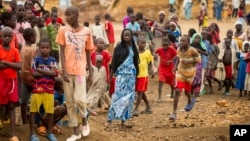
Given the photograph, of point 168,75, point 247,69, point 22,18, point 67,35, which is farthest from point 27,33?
point 247,69

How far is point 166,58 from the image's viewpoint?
1170 cm

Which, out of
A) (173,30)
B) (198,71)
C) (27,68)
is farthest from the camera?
(173,30)

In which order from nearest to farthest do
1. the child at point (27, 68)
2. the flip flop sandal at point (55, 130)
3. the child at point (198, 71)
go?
1. the child at point (27, 68)
2. the flip flop sandal at point (55, 130)
3. the child at point (198, 71)

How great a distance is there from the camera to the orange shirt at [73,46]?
718 centimetres

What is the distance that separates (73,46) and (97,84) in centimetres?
285

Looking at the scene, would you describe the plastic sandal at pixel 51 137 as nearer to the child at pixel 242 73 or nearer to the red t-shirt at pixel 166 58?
the red t-shirt at pixel 166 58

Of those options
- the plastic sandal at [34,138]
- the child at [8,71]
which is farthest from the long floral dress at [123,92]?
the child at [8,71]

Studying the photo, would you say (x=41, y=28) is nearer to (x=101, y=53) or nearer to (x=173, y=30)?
(x=101, y=53)

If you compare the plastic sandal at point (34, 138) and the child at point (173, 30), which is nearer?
the plastic sandal at point (34, 138)

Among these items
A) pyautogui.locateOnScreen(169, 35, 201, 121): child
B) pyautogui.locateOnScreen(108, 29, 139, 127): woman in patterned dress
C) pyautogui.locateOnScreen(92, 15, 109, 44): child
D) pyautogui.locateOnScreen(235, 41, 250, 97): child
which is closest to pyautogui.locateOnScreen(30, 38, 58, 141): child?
pyautogui.locateOnScreen(108, 29, 139, 127): woman in patterned dress

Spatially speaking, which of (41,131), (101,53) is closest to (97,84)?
(101,53)

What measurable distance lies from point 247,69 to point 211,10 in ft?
64.6

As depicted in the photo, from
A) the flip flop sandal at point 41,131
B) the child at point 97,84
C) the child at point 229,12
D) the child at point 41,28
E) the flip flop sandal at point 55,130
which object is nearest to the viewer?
the flip flop sandal at point 41,131

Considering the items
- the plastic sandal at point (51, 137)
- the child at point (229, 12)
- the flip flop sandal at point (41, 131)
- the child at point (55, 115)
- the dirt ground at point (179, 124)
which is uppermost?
the child at point (229, 12)
